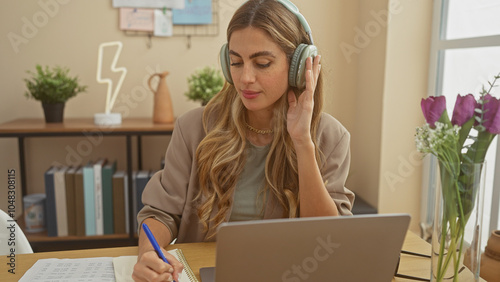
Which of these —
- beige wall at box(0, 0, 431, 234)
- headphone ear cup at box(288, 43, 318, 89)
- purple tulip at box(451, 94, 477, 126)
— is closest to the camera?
purple tulip at box(451, 94, 477, 126)

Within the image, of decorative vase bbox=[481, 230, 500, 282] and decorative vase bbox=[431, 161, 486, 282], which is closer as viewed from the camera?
decorative vase bbox=[431, 161, 486, 282]

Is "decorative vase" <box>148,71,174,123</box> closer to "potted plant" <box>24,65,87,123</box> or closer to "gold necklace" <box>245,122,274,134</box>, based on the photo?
"potted plant" <box>24,65,87,123</box>

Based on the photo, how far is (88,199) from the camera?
2.30m

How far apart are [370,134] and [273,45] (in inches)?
61.8

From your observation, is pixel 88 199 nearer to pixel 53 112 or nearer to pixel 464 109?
pixel 53 112

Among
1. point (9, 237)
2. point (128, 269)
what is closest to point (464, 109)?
point (128, 269)

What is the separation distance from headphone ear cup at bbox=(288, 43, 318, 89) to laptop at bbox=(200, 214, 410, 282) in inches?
22.2

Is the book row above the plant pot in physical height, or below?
below

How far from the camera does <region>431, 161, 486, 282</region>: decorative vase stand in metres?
0.74

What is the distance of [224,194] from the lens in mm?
1237

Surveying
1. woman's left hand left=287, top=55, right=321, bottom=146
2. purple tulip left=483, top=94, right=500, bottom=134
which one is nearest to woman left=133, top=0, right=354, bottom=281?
woman's left hand left=287, top=55, right=321, bottom=146

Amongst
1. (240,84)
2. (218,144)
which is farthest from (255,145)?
(240,84)

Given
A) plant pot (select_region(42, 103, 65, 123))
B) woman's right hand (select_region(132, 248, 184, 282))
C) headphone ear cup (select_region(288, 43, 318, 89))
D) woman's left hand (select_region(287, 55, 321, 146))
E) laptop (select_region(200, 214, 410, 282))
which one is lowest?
woman's right hand (select_region(132, 248, 184, 282))

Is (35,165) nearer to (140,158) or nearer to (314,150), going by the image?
(140,158)
